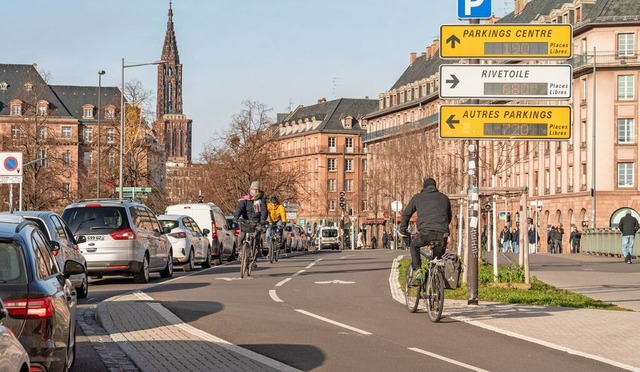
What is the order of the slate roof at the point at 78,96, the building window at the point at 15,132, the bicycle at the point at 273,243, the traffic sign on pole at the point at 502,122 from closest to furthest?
the traffic sign on pole at the point at 502,122, the bicycle at the point at 273,243, the building window at the point at 15,132, the slate roof at the point at 78,96

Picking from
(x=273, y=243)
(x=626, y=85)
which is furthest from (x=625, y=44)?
(x=273, y=243)

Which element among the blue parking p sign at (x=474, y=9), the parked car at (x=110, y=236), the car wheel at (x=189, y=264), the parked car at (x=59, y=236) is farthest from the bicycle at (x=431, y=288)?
the car wheel at (x=189, y=264)

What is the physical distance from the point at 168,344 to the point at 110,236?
1272 centimetres

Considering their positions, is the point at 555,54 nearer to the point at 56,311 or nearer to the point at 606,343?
the point at 606,343

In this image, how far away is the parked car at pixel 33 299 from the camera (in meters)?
8.36

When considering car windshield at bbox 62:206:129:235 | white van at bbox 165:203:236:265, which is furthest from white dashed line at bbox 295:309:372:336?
white van at bbox 165:203:236:265

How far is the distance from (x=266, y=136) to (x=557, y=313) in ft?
229

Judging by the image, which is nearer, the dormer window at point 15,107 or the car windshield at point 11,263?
the car windshield at point 11,263

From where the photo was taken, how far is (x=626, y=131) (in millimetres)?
A: 82438

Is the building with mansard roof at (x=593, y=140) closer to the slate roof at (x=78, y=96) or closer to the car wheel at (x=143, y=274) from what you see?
the car wheel at (x=143, y=274)

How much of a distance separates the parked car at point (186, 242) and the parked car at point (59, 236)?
30.8 ft

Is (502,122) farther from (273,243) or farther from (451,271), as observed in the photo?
(273,243)

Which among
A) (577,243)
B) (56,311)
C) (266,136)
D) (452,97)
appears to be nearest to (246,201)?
(452,97)

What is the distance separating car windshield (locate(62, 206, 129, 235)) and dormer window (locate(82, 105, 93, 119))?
421 ft
